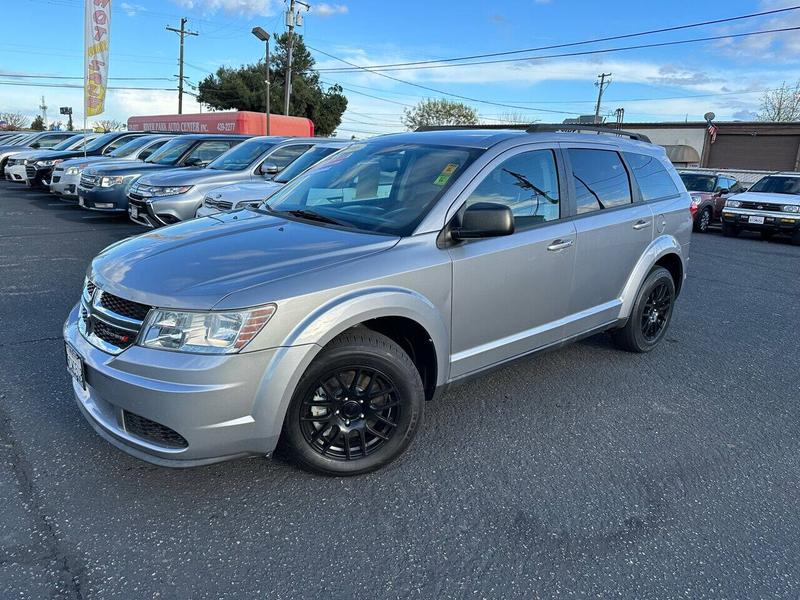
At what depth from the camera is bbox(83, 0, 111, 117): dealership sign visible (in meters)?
15.8

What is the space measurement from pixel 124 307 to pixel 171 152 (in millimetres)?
10566

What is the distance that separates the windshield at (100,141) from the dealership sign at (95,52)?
667mm

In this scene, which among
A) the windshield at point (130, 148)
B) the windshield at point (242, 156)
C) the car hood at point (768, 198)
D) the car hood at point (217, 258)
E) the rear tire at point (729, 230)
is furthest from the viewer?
the rear tire at point (729, 230)

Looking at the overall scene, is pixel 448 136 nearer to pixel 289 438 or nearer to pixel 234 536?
pixel 289 438

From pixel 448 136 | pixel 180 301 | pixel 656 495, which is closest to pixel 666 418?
pixel 656 495

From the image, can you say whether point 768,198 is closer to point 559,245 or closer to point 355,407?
point 559,245

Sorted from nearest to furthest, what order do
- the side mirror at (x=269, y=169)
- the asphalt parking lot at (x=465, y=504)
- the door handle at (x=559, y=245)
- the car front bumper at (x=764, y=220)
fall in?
the asphalt parking lot at (x=465, y=504) → the door handle at (x=559, y=245) → the side mirror at (x=269, y=169) → the car front bumper at (x=764, y=220)

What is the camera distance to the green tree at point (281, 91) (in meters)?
55.8

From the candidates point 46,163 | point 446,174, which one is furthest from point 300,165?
point 46,163

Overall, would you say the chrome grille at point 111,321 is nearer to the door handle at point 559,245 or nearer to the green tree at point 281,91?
the door handle at point 559,245

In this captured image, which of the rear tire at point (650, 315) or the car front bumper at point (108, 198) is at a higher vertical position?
the car front bumper at point (108, 198)

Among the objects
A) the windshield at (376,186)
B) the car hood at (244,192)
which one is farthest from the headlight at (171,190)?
the windshield at (376,186)

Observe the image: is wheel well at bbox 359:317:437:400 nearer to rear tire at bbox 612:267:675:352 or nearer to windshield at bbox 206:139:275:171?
rear tire at bbox 612:267:675:352

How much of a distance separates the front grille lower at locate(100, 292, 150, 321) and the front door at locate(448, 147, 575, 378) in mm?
1539
